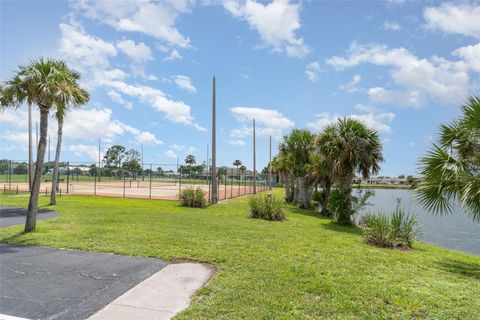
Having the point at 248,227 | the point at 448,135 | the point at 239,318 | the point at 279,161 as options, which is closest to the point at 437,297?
the point at 239,318

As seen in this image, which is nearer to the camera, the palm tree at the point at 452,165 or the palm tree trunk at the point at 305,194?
the palm tree at the point at 452,165

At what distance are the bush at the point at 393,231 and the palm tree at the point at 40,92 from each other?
9276 mm

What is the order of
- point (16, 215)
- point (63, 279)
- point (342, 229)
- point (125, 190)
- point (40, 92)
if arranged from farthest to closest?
point (125, 190) → point (342, 229) → point (16, 215) → point (40, 92) → point (63, 279)

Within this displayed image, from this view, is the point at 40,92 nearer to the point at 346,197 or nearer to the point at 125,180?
the point at 346,197

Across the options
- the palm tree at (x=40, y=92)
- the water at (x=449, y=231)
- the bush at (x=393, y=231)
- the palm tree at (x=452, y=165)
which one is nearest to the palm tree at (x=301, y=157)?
the water at (x=449, y=231)

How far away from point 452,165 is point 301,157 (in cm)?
1604

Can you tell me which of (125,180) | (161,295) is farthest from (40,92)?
(125,180)

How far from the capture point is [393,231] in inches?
402

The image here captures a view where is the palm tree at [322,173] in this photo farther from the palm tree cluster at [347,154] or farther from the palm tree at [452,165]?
the palm tree at [452,165]

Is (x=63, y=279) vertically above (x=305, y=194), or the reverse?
(x=305, y=194)

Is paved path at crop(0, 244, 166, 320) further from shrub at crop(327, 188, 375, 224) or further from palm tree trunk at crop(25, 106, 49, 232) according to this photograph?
A: shrub at crop(327, 188, 375, 224)

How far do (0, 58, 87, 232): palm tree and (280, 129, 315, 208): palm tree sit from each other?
16450mm


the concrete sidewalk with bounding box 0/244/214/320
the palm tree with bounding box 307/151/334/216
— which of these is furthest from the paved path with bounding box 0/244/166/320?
the palm tree with bounding box 307/151/334/216

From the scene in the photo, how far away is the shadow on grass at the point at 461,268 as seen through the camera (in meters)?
7.23
